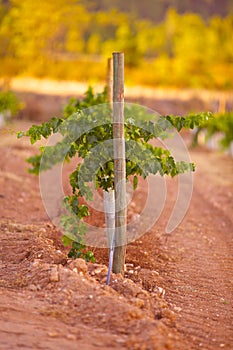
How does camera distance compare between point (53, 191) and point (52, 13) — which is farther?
point (52, 13)

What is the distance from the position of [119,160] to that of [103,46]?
5627 cm

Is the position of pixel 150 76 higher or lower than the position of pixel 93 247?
higher

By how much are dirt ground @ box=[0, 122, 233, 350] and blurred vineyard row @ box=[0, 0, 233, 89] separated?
1563 cm

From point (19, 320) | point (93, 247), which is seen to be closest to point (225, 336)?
point (19, 320)

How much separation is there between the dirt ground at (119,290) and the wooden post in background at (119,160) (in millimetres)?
301

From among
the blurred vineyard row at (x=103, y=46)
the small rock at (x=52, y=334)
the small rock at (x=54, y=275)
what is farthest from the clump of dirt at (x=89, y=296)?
the blurred vineyard row at (x=103, y=46)

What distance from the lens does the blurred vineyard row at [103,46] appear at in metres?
27.2

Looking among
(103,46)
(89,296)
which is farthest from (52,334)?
(103,46)

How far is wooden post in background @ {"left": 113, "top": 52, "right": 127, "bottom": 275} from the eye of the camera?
19.0ft

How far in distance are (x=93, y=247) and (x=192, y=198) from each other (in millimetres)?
5022

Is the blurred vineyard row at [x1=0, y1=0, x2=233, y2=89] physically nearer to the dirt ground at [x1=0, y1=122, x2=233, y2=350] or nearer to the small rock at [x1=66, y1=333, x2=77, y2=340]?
the dirt ground at [x1=0, y1=122, x2=233, y2=350]

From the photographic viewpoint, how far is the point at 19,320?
4895mm

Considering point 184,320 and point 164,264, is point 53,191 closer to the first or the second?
point 164,264

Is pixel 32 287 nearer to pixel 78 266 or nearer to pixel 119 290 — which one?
pixel 78 266
